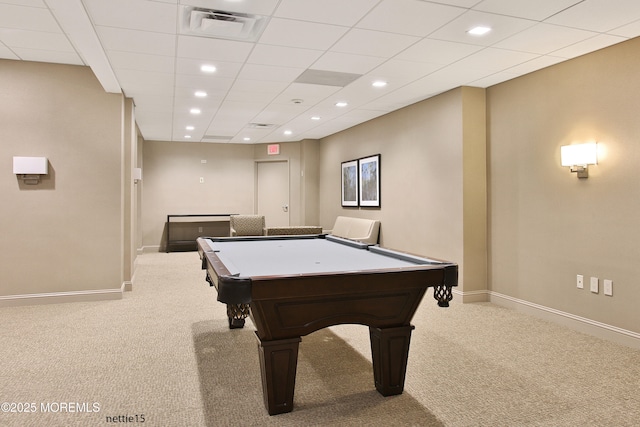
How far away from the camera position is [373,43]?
12.0ft

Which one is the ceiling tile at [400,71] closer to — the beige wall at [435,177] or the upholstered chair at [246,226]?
the beige wall at [435,177]

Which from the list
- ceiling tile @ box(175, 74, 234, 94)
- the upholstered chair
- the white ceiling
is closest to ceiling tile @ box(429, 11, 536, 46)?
the white ceiling

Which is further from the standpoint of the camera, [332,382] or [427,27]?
[427,27]

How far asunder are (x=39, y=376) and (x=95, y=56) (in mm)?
2767

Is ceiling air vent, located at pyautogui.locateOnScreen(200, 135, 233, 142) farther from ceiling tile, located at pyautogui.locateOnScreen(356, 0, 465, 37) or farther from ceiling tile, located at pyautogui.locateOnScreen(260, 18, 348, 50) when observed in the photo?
ceiling tile, located at pyautogui.locateOnScreen(356, 0, 465, 37)

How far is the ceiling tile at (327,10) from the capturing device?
2.91m

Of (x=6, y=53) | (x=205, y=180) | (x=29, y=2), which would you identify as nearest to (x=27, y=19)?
(x=29, y=2)

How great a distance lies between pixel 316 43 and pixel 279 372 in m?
2.70

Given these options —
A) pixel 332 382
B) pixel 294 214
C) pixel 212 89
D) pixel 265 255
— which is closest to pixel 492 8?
pixel 265 255

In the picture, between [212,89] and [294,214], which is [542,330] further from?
[294,214]

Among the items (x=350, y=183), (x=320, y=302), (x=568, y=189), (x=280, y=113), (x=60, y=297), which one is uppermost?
(x=280, y=113)

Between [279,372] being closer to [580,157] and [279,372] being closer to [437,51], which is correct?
[437,51]

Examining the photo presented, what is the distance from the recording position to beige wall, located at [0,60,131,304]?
4680mm

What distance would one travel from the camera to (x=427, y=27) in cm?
331
